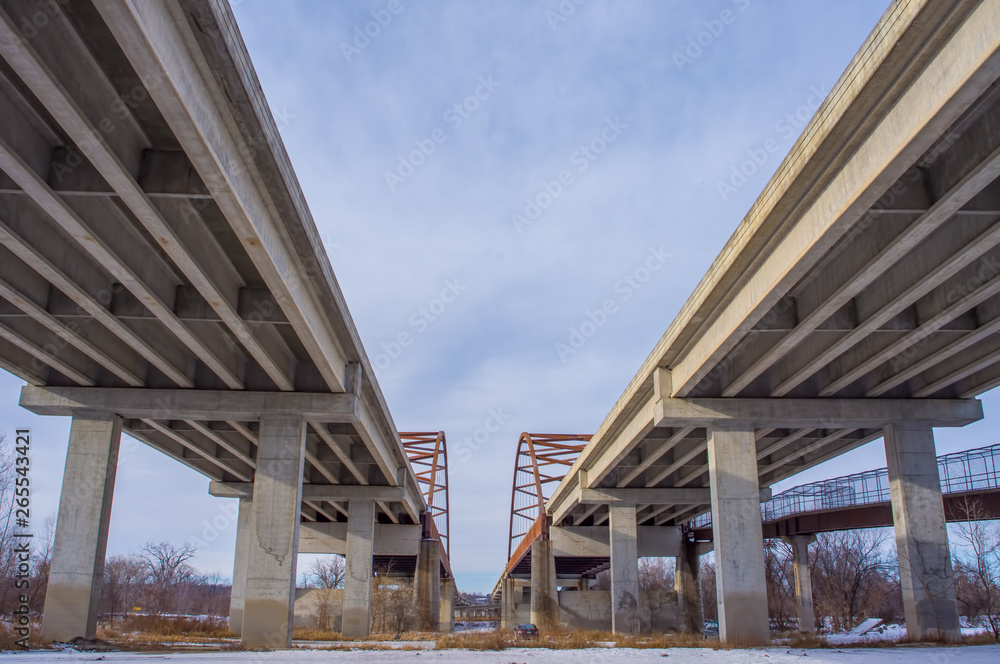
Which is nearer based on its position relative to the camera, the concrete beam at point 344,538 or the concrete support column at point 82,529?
the concrete support column at point 82,529

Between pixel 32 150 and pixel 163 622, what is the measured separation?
2582 cm

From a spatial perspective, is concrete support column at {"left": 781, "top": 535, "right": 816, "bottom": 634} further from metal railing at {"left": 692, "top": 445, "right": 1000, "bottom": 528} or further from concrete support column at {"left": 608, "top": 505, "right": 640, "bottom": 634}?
concrete support column at {"left": 608, "top": 505, "right": 640, "bottom": 634}

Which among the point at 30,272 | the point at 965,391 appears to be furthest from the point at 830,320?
the point at 30,272

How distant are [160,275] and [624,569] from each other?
96.1 ft

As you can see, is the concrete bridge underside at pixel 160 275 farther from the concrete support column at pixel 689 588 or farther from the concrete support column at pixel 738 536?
the concrete support column at pixel 689 588

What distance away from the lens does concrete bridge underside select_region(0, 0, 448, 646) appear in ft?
33.3

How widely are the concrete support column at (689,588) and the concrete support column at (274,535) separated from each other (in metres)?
40.4

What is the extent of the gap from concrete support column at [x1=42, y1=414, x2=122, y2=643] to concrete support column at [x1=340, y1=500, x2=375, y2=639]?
52.9ft

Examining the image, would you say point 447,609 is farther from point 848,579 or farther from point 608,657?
point 608,657

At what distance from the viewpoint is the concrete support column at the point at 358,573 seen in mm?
36781

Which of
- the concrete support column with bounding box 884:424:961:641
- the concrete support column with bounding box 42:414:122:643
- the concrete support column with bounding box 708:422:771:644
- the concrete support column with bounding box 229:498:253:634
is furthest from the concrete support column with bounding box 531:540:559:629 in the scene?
the concrete support column with bounding box 42:414:122:643

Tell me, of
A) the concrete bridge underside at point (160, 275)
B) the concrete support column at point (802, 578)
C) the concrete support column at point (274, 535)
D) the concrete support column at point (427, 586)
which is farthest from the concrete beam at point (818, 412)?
the concrete support column at point (427, 586)

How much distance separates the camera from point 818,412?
78.1 feet

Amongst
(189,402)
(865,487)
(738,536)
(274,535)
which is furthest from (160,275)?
(865,487)
